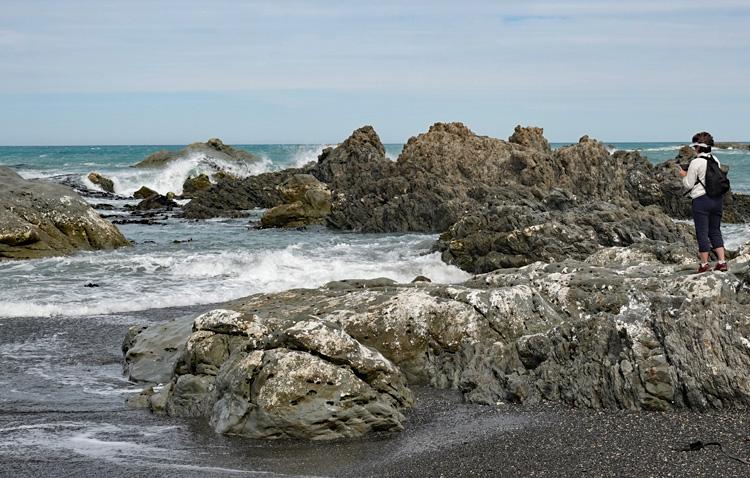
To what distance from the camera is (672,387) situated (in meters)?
7.38

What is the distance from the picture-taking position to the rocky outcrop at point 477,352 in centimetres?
738

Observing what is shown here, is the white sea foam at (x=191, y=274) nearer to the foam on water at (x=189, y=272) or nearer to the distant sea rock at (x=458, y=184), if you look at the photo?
the foam on water at (x=189, y=272)

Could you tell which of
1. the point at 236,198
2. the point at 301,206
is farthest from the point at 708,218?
the point at 236,198

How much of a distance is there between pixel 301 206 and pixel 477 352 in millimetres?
23607

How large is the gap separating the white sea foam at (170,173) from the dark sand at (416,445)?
4543 cm

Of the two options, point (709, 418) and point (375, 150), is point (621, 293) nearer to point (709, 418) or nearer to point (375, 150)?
point (709, 418)

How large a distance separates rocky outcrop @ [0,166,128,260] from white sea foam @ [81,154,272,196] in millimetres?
29450

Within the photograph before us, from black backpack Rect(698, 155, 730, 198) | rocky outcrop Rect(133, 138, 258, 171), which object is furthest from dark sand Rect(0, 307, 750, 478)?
rocky outcrop Rect(133, 138, 258, 171)

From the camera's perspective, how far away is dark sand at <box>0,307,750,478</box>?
6242mm

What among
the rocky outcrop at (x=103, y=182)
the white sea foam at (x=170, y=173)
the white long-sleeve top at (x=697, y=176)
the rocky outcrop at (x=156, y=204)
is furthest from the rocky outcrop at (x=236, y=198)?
the white long-sleeve top at (x=697, y=176)

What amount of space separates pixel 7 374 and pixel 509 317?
623cm

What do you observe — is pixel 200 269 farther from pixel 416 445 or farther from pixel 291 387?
pixel 416 445

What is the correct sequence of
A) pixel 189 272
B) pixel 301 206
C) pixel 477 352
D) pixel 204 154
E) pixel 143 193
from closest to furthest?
1. pixel 477 352
2. pixel 189 272
3. pixel 301 206
4. pixel 143 193
5. pixel 204 154

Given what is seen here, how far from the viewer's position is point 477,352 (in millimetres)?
8844
